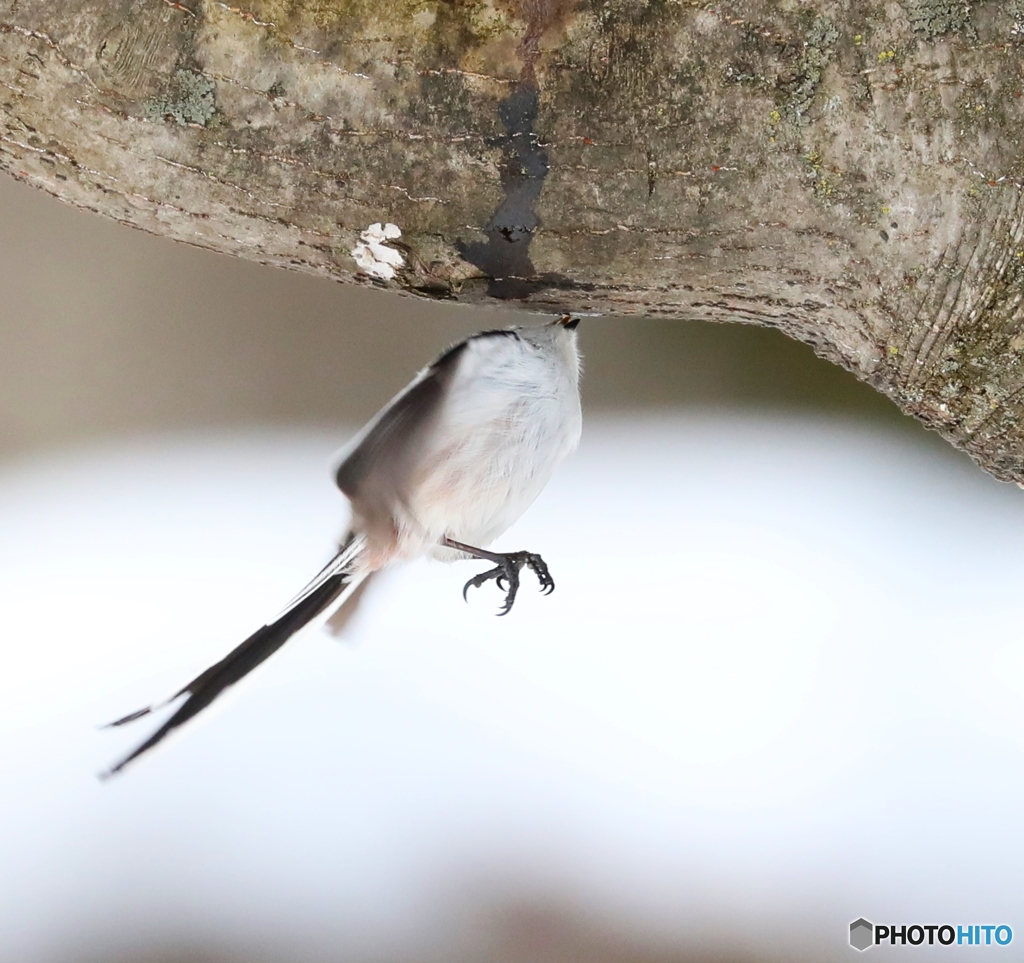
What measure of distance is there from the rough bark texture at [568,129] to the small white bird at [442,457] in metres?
0.15

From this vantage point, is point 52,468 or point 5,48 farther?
point 52,468

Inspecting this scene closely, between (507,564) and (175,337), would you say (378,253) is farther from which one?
(175,337)

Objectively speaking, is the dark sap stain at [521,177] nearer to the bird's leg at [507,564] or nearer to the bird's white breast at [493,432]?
the bird's white breast at [493,432]

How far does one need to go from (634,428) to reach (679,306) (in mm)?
392

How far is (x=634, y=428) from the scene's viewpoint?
0.85 m

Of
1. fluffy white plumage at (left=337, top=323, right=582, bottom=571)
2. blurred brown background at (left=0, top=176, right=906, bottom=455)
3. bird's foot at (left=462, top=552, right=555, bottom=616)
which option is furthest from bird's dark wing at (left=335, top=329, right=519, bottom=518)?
blurred brown background at (left=0, top=176, right=906, bottom=455)

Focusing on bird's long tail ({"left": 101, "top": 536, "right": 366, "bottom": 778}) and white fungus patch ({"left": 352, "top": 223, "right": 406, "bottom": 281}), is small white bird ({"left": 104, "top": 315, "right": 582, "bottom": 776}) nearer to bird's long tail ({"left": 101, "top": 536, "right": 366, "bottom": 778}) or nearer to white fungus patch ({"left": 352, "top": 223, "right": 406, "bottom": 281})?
bird's long tail ({"left": 101, "top": 536, "right": 366, "bottom": 778})

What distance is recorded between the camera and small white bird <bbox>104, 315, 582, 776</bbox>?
56cm

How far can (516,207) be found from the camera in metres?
0.40

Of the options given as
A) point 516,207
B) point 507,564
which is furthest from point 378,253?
point 507,564

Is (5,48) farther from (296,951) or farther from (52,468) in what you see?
(296,951)

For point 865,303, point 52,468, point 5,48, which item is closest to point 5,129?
point 5,48

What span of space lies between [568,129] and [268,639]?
377 mm

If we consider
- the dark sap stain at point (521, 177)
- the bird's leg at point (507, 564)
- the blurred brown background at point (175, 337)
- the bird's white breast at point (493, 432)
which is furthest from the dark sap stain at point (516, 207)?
the blurred brown background at point (175, 337)
